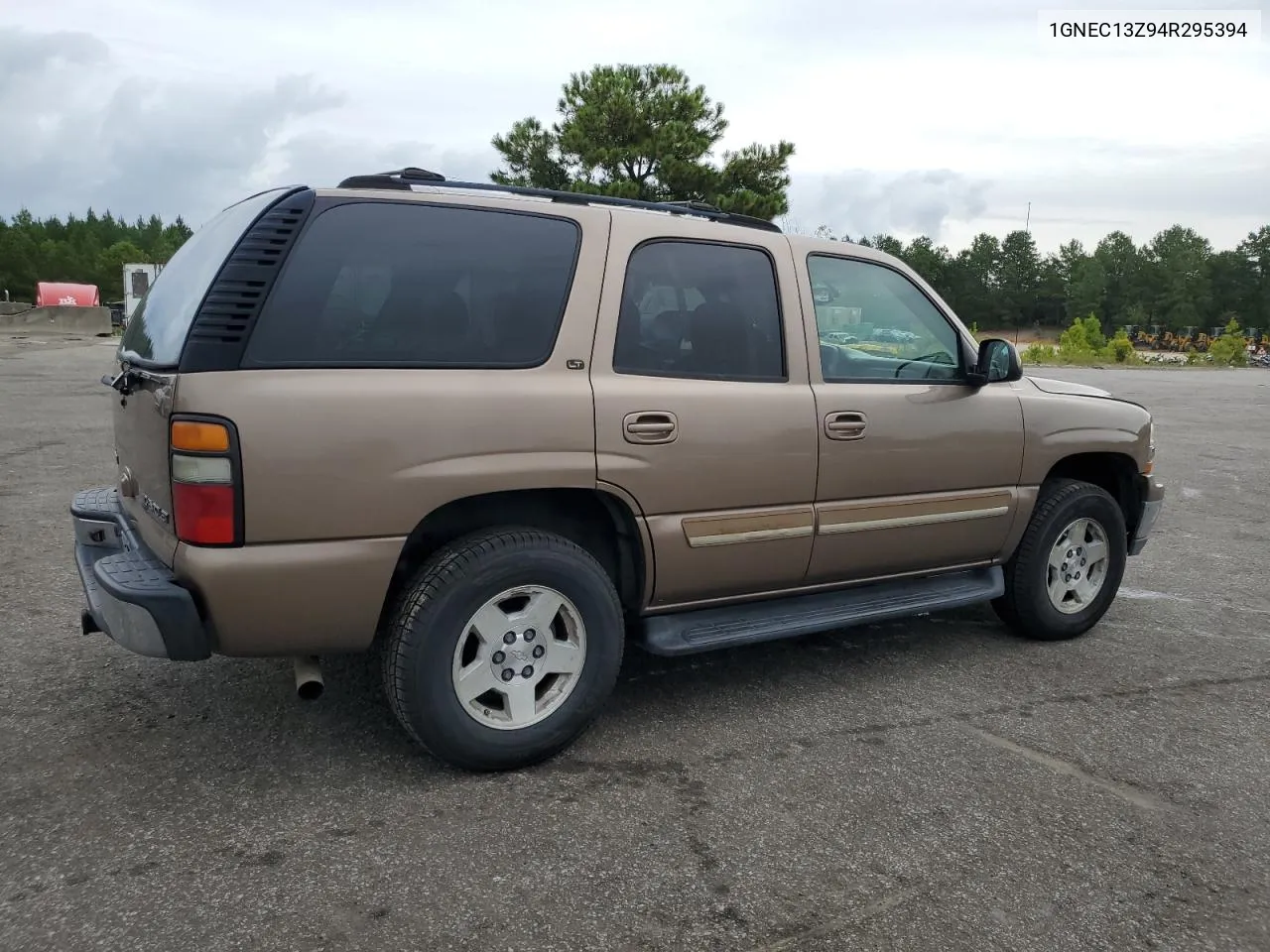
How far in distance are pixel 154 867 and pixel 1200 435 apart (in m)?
14.6

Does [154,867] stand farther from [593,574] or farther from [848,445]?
[848,445]

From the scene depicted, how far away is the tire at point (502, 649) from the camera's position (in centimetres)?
307

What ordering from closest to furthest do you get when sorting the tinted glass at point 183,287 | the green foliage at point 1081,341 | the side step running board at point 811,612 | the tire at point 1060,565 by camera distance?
1. the tinted glass at point 183,287
2. the side step running board at point 811,612
3. the tire at point 1060,565
4. the green foliage at point 1081,341

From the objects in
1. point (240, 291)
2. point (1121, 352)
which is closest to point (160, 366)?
point (240, 291)

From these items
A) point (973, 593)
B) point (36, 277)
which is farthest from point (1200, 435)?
point (36, 277)

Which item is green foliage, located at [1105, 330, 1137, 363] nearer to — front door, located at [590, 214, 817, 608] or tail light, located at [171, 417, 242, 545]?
front door, located at [590, 214, 817, 608]

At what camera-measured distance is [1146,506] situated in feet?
16.3

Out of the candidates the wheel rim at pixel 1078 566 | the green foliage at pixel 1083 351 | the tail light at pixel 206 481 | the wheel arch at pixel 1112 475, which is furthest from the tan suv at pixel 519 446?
the green foliage at pixel 1083 351

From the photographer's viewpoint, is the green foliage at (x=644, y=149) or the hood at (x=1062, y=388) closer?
the hood at (x=1062, y=388)

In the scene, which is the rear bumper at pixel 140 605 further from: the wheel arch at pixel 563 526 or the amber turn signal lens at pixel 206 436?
the wheel arch at pixel 563 526

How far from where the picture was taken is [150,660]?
4152mm

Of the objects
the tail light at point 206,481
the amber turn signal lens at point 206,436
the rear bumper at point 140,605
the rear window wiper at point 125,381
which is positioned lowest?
the rear bumper at point 140,605

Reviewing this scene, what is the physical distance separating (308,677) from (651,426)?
1.34 meters

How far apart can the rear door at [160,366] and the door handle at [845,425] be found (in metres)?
2.04
